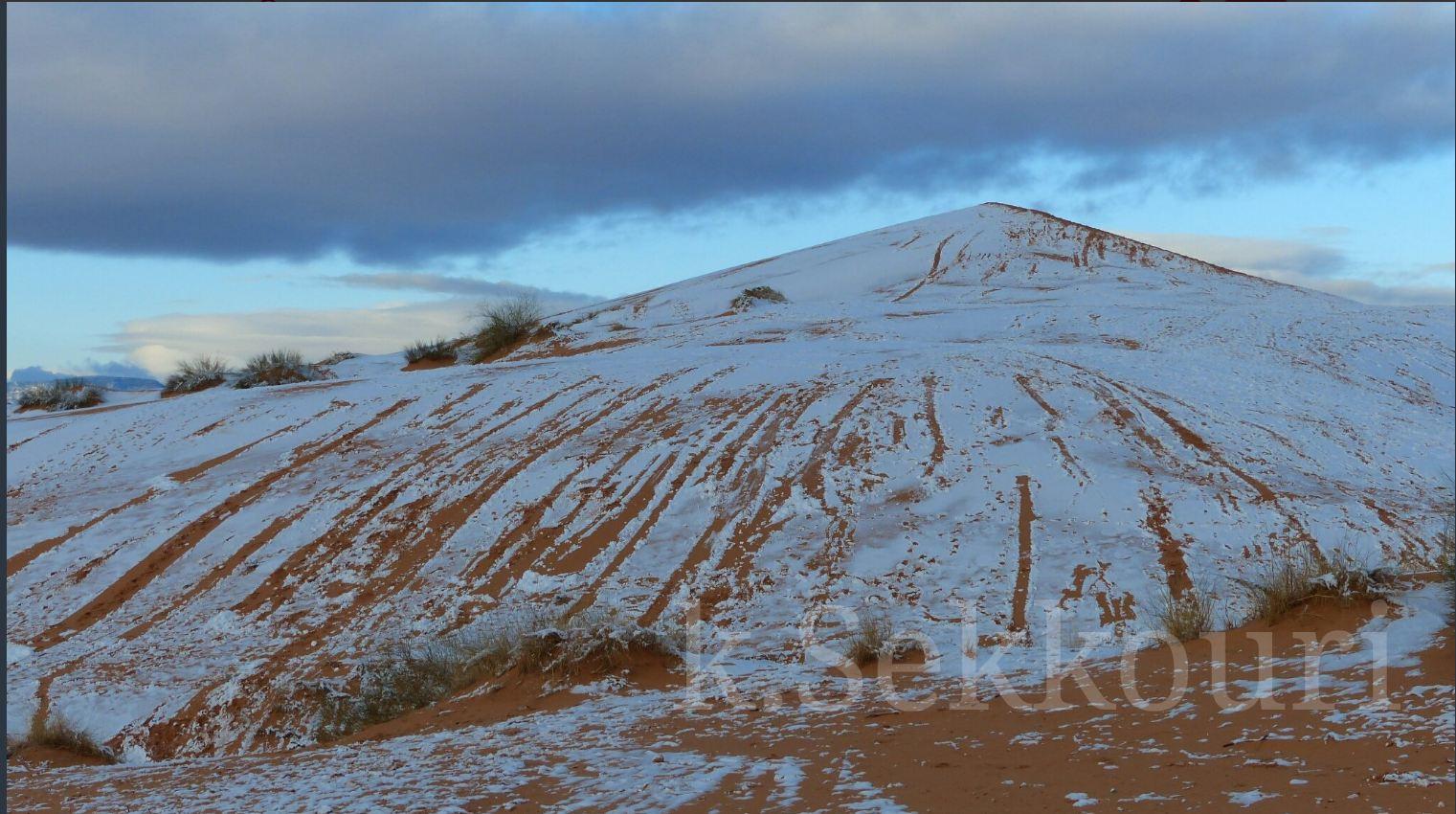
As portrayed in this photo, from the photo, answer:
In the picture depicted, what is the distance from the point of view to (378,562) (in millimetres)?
11133

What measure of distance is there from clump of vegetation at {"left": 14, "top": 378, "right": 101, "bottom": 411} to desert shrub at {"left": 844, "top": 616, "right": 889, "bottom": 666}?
728 inches

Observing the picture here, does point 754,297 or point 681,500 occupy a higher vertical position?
point 754,297

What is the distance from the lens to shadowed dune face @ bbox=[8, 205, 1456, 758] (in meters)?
9.62

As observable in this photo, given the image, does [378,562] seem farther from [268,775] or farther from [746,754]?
[746,754]

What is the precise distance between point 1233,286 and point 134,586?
1057 inches

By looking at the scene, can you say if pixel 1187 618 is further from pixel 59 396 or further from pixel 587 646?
pixel 59 396

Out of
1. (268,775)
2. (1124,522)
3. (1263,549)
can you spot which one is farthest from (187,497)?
(1263,549)

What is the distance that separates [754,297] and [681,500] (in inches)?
655

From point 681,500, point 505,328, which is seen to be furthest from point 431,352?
point 681,500

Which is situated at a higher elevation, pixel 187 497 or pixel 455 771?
pixel 187 497

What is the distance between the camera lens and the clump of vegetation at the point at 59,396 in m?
21.6

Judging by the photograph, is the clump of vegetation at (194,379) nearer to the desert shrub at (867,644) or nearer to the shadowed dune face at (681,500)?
the shadowed dune face at (681,500)

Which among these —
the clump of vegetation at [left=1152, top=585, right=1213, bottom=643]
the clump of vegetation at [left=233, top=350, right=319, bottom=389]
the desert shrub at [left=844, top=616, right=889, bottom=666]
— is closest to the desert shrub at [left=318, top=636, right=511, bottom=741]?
the desert shrub at [left=844, top=616, right=889, bottom=666]

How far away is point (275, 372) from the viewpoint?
74.0 feet
